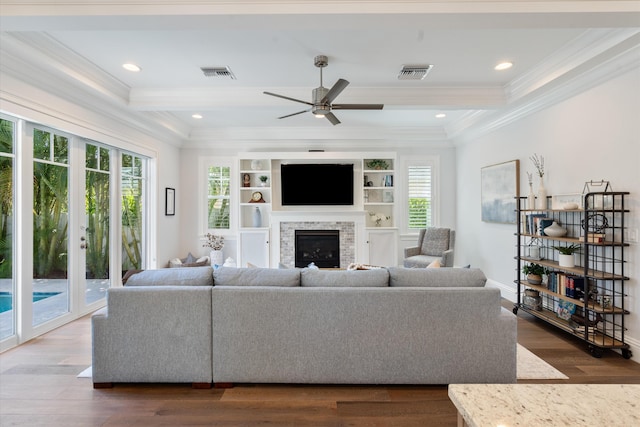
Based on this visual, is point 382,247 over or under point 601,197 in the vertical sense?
under

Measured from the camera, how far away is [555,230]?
367 cm

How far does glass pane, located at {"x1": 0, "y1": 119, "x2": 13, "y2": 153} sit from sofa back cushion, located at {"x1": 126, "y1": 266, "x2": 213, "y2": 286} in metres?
1.99

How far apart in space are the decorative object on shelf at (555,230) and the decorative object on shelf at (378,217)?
3294 millimetres

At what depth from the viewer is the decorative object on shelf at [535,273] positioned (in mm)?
4020

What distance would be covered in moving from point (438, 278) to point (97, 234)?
4343 millimetres

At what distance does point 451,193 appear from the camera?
22.3ft

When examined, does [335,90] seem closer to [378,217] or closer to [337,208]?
[337,208]

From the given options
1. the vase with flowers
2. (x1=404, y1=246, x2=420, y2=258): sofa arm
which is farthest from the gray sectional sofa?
the vase with flowers

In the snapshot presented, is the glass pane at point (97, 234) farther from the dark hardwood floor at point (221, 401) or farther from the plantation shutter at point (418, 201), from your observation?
the plantation shutter at point (418, 201)

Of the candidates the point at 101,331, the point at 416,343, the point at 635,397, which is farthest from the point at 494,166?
the point at 101,331

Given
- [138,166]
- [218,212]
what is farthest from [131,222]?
[218,212]

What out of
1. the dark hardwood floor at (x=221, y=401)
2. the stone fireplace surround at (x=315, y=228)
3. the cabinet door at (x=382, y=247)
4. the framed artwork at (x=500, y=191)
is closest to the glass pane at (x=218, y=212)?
the stone fireplace surround at (x=315, y=228)

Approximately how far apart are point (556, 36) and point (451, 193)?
3.93 meters

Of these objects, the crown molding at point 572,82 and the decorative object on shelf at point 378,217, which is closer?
the crown molding at point 572,82
